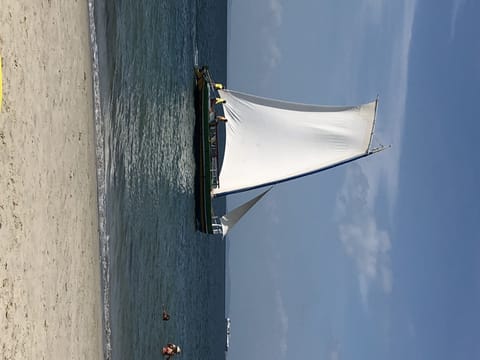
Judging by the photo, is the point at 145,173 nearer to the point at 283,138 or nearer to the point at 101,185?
the point at 101,185

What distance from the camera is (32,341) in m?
10.5

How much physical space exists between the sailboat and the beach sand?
20.3 metres

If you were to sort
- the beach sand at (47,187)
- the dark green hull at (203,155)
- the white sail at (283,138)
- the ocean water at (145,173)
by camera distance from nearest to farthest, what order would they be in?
the beach sand at (47,187) < the ocean water at (145,173) < the white sail at (283,138) < the dark green hull at (203,155)

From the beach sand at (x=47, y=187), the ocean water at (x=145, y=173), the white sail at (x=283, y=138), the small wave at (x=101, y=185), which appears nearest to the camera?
the beach sand at (x=47, y=187)

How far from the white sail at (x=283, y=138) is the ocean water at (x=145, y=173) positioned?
127 inches

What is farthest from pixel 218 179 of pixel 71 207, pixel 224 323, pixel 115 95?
pixel 224 323

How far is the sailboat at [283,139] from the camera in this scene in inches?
1437

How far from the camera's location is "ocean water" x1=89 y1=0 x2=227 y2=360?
794 inches

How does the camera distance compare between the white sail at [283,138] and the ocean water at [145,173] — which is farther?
the white sail at [283,138]

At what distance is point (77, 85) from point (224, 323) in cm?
7891

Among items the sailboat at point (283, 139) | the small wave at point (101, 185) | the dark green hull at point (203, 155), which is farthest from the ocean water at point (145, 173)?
the sailboat at point (283, 139)

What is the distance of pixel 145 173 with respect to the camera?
2748cm

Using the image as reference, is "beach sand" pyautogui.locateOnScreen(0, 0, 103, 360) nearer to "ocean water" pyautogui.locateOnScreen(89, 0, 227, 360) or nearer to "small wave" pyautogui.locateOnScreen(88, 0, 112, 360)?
"small wave" pyautogui.locateOnScreen(88, 0, 112, 360)

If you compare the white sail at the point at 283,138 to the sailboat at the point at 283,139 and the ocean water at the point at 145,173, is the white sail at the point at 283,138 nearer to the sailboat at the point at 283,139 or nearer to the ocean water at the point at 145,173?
the sailboat at the point at 283,139
